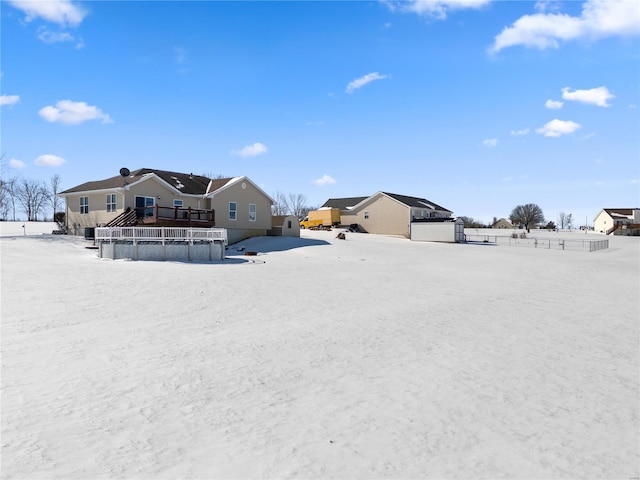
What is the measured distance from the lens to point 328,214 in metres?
59.3

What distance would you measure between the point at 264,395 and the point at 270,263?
17.7 m

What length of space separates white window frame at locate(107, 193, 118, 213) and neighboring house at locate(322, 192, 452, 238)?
3495cm

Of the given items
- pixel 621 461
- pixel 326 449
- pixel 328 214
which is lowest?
pixel 621 461

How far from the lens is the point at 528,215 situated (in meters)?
127

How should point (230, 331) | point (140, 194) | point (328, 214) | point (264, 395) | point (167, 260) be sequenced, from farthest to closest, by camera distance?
1. point (328, 214)
2. point (140, 194)
3. point (167, 260)
4. point (230, 331)
5. point (264, 395)

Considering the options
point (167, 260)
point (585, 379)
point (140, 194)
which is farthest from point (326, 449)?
point (140, 194)

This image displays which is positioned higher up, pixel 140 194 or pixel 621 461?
pixel 140 194

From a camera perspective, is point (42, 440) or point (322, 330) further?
point (322, 330)

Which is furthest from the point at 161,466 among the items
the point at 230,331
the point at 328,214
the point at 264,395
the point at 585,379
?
the point at 328,214

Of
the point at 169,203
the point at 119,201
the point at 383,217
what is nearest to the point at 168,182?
the point at 169,203

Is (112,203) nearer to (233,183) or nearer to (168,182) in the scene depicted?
(168,182)

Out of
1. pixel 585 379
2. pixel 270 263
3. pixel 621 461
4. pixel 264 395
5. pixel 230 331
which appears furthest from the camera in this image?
pixel 270 263

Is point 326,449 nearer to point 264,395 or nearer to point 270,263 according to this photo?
point 264,395

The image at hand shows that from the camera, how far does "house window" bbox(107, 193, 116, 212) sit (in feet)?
102
